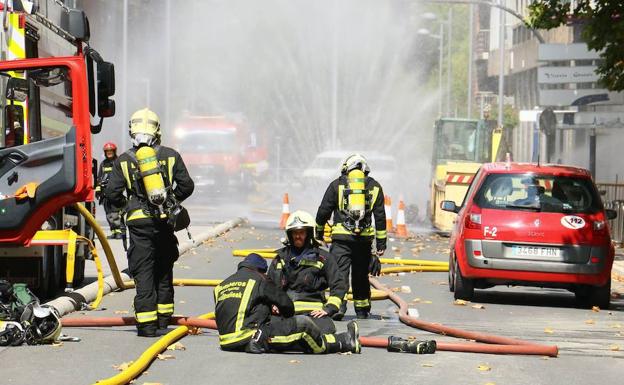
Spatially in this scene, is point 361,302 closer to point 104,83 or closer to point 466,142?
point 104,83

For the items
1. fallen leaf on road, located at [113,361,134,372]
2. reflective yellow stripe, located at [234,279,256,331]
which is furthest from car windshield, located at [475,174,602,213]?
fallen leaf on road, located at [113,361,134,372]

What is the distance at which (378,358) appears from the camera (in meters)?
10.3

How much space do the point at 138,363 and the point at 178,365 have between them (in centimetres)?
55

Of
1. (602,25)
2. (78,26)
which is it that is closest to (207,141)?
(602,25)

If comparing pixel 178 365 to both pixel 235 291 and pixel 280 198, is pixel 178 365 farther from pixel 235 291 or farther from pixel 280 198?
pixel 280 198

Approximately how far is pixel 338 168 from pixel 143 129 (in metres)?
31.9

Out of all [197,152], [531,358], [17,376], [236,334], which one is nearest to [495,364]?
[531,358]

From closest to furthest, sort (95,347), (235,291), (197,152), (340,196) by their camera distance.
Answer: (235,291), (95,347), (340,196), (197,152)

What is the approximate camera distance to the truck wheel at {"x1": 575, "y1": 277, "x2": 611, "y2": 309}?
1508cm

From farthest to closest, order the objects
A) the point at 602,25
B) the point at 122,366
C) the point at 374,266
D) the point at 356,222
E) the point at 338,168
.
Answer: the point at 338,168, the point at 602,25, the point at 374,266, the point at 356,222, the point at 122,366

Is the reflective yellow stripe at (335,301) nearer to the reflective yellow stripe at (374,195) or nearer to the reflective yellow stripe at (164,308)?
the reflective yellow stripe at (164,308)

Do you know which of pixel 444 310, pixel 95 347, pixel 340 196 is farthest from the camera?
pixel 444 310

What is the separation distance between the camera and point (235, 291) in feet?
33.0

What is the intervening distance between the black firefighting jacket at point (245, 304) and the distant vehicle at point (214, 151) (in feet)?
129
